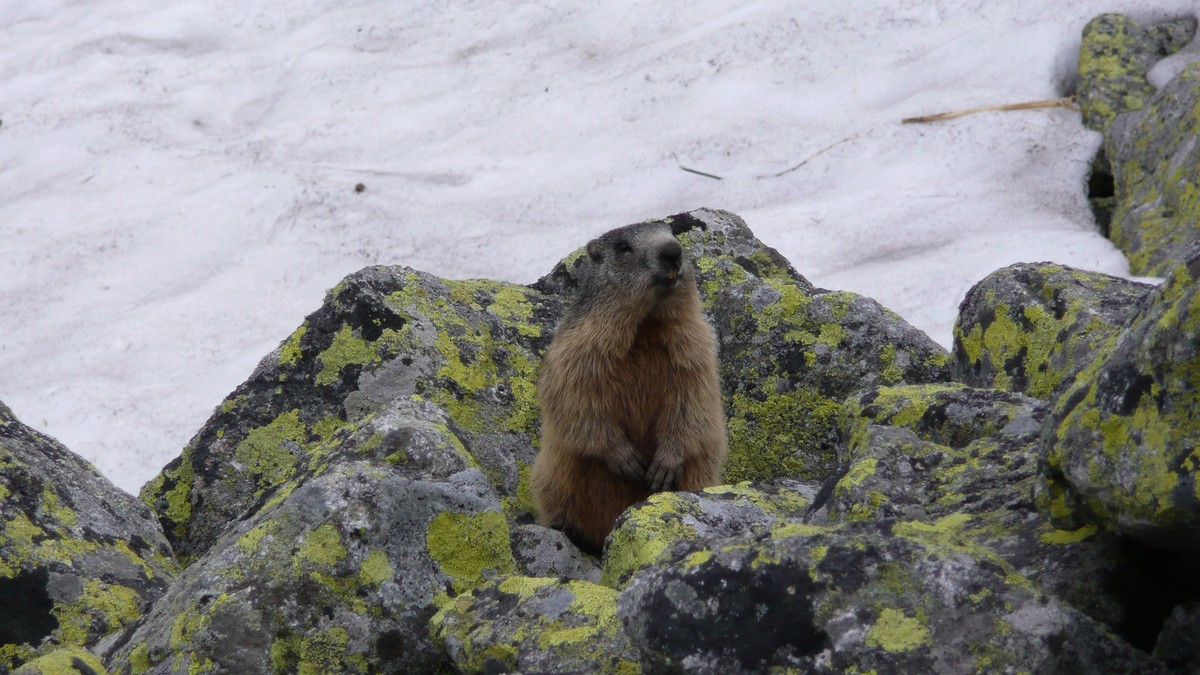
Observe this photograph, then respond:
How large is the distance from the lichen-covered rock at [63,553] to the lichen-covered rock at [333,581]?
1.55 feet

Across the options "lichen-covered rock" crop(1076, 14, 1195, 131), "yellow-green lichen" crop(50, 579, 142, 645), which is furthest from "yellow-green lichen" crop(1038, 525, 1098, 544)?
"lichen-covered rock" crop(1076, 14, 1195, 131)

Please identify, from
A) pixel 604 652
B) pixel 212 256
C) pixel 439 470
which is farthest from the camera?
pixel 212 256

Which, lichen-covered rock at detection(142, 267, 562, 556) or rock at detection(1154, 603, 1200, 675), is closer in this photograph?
rock at detection(1154, 603, 1200, 675)

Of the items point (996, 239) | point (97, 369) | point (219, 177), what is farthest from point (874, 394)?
point (219, 177)

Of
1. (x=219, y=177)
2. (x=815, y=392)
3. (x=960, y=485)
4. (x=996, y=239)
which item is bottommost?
(x=996, y=239)

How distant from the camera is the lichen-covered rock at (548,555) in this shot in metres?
5.74

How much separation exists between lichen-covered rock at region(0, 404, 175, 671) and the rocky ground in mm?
14

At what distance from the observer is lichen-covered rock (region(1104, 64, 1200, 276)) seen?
10.3 meters

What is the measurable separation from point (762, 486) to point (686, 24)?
12.0 metres

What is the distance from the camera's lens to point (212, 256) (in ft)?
45.0

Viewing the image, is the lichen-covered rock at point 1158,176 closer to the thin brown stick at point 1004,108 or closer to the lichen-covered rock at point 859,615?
the thin brown stick at point 1004,108

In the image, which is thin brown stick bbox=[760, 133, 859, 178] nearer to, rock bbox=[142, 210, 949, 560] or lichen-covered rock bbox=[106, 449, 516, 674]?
rock bbox=[142, 210, 949, 560]

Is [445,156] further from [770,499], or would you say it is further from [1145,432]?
[1145,432]

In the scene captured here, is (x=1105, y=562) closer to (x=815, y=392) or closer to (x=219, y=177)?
(x=815, y=392)
